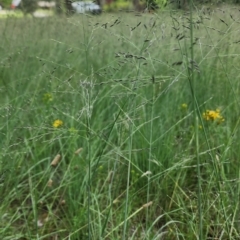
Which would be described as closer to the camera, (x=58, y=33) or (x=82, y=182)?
(x=82, y=182)

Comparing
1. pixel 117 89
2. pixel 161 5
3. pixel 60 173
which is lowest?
pixel 60 173

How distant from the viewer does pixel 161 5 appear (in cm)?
139

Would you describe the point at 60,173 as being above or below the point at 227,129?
below

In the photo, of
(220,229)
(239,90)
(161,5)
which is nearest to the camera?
(161,5)

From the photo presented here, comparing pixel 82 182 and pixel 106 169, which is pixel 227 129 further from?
pixel 82 182

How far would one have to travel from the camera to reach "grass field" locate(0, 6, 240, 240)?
1.46 m

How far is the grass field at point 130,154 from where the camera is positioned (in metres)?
1.46

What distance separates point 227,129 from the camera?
6.95 feet

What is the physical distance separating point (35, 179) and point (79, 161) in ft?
0.68

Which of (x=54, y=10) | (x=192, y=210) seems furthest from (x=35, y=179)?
(x=54, y=10)

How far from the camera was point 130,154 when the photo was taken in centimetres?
136

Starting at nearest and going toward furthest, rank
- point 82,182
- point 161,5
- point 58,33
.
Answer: point 161,5 → point 82,182 → point 58,33

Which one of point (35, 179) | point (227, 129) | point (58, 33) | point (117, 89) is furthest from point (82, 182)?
point (58, 33)

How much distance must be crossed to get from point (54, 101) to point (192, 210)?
3.67ft
